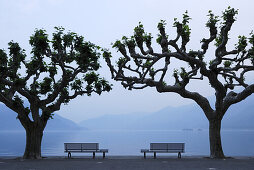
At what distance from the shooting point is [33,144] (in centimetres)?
2078

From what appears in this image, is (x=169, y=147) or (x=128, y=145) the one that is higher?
(x=169, y=147)

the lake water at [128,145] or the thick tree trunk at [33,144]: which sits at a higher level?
the thick tree trunk at [33,144]

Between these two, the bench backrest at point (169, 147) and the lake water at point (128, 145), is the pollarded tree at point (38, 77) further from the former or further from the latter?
the lake water at point (128, 145)

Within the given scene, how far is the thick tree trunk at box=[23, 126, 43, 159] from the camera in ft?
67.9

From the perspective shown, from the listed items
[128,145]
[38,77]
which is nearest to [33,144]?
[38,77]

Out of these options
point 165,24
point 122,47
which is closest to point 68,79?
point 122,47

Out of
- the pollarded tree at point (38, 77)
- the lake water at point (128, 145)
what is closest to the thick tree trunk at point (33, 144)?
the pollarded tree at point (38, 77)

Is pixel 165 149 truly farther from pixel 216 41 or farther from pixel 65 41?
pixel 65 41

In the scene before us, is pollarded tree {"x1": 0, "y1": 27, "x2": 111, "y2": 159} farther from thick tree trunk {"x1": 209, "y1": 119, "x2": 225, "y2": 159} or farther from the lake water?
the lake water

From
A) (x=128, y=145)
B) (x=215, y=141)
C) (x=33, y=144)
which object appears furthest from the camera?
(x=128, y=145)

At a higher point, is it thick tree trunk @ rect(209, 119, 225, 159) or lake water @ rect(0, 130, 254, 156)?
thick tree trunk @ rect(209, 119, 225, 159)

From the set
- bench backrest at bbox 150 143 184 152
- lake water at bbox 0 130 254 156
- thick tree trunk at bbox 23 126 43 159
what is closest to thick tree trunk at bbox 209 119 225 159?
bench backrest at bbox 150 143 184 152

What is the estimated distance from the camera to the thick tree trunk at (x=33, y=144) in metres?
20.7

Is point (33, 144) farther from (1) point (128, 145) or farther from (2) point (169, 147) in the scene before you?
(1) point (128, 145)
